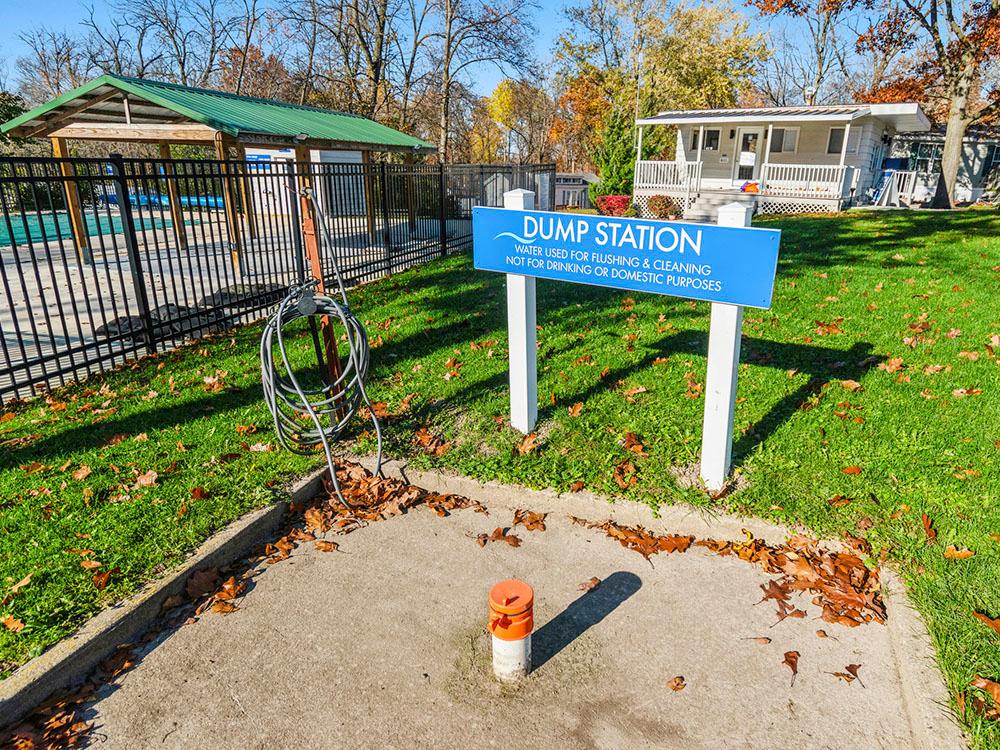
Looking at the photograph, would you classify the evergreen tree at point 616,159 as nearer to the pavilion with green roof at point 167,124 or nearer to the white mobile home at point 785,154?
the white mobile home at point 785,154

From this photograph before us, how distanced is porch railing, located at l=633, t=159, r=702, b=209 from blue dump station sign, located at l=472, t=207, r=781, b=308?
1962 cm

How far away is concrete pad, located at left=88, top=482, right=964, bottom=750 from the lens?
2545 mm

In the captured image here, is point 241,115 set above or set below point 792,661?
above

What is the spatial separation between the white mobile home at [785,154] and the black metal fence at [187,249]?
311 inches

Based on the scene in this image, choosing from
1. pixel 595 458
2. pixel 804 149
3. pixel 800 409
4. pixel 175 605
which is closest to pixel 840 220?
pixel 804 149

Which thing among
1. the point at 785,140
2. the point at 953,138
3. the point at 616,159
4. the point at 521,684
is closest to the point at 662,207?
the point at 616,159

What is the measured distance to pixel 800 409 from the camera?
4.88 m

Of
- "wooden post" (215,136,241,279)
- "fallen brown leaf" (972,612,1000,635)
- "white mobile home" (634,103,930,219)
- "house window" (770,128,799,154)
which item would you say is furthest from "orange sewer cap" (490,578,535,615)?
"house window" (770,128,799,154)

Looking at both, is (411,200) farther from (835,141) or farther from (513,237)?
(835,141)

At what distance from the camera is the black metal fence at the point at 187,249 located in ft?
19.7

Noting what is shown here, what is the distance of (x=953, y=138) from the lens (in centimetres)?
1980

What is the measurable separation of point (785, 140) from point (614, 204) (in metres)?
9.26

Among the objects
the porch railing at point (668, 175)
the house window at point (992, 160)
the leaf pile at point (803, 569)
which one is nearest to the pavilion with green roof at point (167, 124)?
the leaf pile at point (803, 569)

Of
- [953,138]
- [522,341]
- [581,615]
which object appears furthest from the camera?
[953,138]
